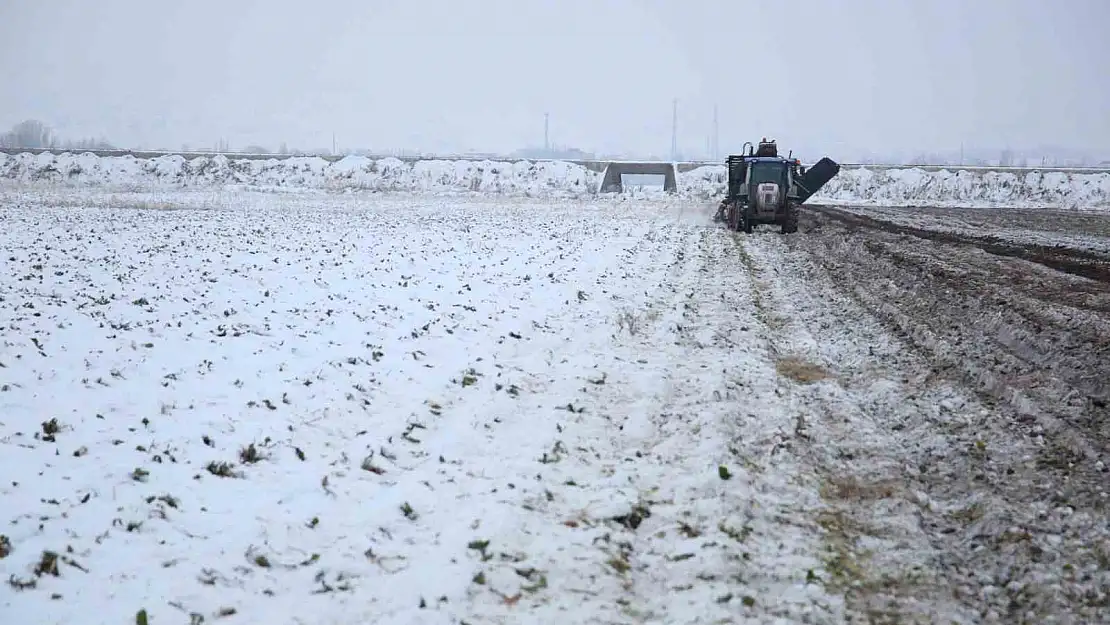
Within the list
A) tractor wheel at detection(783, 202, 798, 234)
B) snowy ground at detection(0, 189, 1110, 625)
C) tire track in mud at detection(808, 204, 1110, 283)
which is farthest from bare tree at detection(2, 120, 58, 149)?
snowy ground at detection(0, 189, 1110, 625)

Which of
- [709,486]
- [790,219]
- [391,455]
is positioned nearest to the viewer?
[709,486]

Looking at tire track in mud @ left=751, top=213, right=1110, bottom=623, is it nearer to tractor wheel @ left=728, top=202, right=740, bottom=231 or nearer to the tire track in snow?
the tire track in snow

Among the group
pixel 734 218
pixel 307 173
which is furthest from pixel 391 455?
pixel 307 173

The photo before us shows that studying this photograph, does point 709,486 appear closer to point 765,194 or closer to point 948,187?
point 765,194

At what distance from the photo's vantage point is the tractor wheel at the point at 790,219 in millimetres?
26453

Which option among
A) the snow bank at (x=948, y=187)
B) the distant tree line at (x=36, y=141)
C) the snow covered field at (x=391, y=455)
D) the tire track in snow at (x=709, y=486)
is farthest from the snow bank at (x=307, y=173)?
the distant tree line at (x=36, y=141)

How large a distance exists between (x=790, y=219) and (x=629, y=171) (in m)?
38.2

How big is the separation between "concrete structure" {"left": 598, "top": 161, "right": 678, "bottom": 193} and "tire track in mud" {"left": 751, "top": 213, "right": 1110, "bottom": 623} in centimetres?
4836

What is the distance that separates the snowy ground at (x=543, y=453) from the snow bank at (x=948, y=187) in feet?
154

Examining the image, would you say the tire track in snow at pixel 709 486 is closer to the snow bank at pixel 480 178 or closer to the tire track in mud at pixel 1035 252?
the tire track in mud at pixel 1035 252

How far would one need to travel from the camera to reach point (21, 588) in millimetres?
4254

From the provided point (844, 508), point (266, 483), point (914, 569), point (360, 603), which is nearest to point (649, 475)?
point (844, 508)

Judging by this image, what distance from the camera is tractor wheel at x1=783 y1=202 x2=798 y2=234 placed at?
26453 millimetres

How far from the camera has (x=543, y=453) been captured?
6.29 metres
